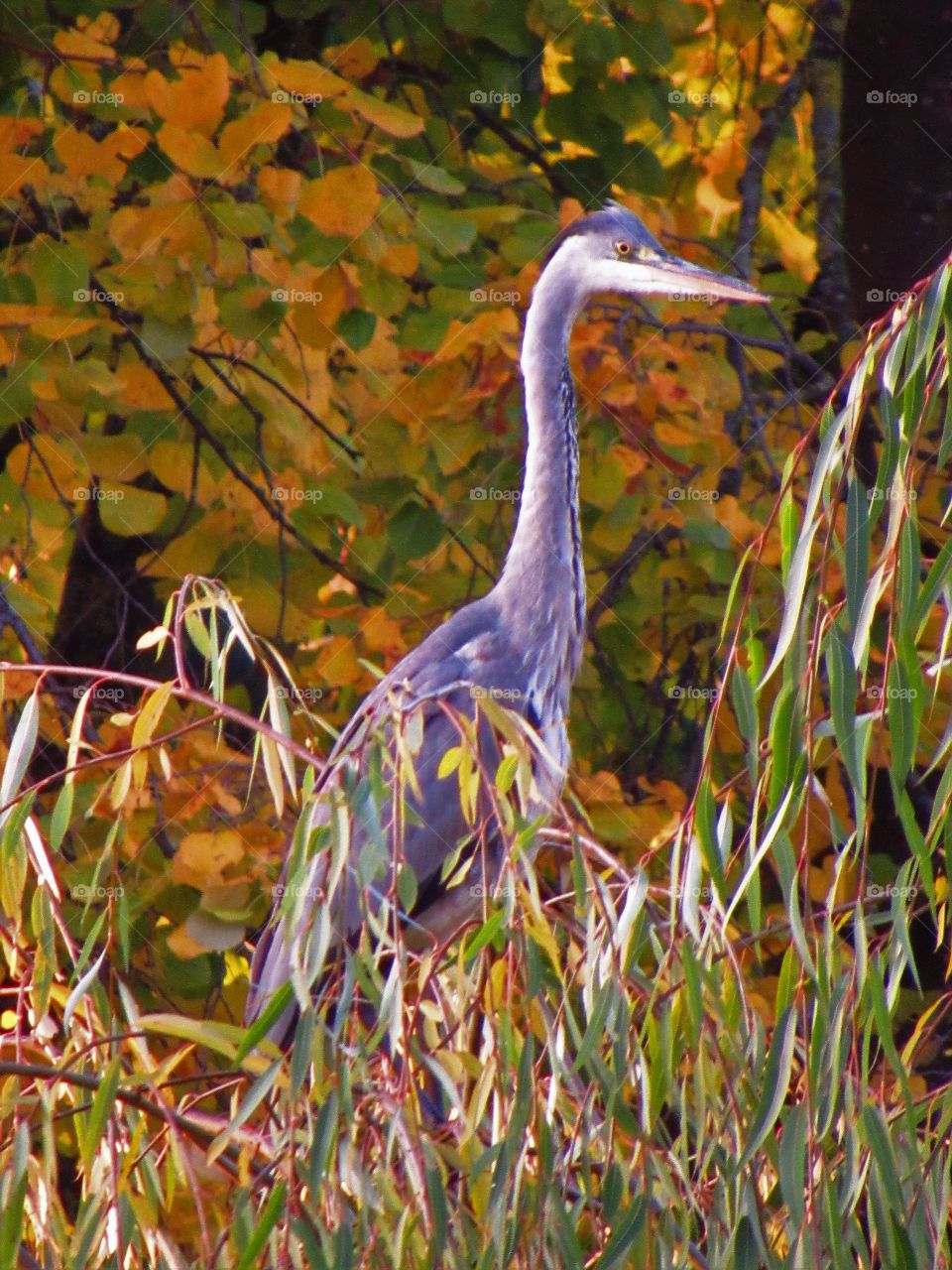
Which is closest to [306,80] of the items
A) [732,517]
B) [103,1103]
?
[732,517]

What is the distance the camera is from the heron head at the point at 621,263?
304 centimetres

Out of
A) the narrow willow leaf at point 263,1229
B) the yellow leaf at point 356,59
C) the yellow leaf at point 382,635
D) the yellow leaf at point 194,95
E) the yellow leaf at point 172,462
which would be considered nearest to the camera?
the narrow willow leaf at point 263,1229

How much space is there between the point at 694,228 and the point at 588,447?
120 cm

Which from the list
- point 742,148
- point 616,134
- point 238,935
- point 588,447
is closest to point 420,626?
point 588,447

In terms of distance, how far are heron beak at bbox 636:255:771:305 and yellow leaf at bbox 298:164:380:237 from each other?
52 cm

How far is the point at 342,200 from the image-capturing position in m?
2.82

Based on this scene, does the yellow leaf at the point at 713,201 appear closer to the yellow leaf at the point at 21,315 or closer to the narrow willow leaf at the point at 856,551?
the yellow leaf at the point at 21,315

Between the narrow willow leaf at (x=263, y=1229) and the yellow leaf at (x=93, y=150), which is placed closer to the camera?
the narrow willow leaf at (x=263, y=1229)

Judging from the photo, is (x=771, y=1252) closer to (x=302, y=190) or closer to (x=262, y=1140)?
(x=262, y=1140)

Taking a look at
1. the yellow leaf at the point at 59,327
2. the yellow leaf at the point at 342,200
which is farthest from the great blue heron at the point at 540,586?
Answer: the yellow leaf at the point at 59,327

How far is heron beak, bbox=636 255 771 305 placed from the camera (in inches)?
115

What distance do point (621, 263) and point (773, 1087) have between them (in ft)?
6.75

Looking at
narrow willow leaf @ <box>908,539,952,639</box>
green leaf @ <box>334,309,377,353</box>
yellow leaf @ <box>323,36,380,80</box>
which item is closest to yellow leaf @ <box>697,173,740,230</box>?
yellow leaf @ <box>323,36,380,80</box>

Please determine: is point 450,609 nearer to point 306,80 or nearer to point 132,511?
point 132,511
